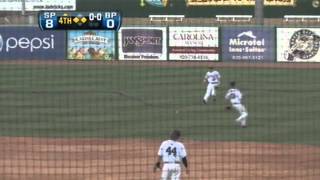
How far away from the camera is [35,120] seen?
2188 cm

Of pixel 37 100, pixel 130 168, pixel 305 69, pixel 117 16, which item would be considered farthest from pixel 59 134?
pixel 305 69

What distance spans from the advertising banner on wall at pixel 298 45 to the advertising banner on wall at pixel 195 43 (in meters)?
3.26

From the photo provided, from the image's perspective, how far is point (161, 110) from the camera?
75.8 ft

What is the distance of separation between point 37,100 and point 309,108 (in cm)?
972

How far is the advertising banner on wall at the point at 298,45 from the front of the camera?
1344 inches

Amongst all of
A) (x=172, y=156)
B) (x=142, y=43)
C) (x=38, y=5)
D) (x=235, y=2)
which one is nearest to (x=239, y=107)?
Result: (x=172, y=156)

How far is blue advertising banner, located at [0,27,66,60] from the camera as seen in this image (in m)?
37.3

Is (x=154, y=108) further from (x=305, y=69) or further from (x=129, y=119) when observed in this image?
(x=305, y=69)

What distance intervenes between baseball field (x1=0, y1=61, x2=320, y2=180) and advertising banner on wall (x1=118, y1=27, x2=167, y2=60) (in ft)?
2.61

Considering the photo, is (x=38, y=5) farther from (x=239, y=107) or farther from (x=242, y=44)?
(x=239, y=107)

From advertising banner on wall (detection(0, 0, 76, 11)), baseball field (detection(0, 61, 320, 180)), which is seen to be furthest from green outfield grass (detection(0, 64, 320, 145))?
advertising banner on wall (detection(0, 0, 76, 11))
